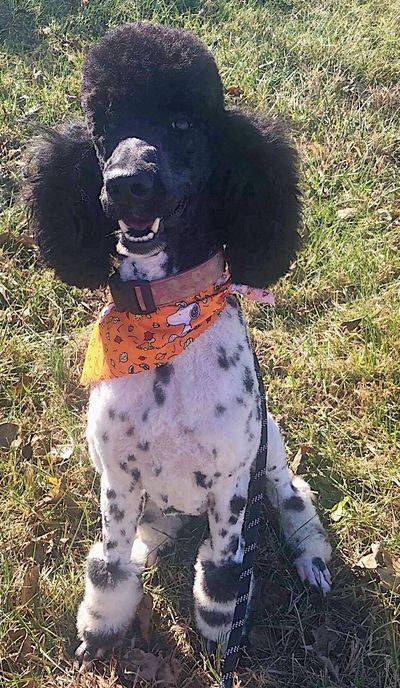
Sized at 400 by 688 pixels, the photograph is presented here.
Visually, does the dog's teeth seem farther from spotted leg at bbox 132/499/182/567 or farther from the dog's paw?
the dog's paw

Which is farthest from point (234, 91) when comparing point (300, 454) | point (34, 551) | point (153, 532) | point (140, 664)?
point (140, 664)

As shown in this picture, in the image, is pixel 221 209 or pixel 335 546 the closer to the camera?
pixel 221 209

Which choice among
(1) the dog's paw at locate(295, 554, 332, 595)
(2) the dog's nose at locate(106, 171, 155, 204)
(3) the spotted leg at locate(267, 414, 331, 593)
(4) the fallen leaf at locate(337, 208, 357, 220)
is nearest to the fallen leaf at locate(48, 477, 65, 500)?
(3) the spotted leg at locate(267, 414, 331, 593)

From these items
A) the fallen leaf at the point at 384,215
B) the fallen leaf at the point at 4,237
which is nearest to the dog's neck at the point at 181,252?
the fallen leaf at the point at 4,237

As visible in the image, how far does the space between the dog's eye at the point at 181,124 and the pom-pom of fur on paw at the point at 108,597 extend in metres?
1.15

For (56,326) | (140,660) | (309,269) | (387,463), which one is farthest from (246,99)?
(140,660)

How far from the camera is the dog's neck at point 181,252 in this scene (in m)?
1.74

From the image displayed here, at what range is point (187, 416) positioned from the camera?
1.80 metres

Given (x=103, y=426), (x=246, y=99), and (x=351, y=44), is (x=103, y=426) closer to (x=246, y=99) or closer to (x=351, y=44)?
(x=246, y=99)

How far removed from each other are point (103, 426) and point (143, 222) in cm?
52

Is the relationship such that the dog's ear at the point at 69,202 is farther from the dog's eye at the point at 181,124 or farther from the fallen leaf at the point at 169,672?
the fallen leaf at the point at 169,672

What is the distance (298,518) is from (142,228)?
1.21 meters

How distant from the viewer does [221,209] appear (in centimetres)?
178

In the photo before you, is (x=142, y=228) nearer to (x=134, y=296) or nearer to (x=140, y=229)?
(x=140, y=229)
